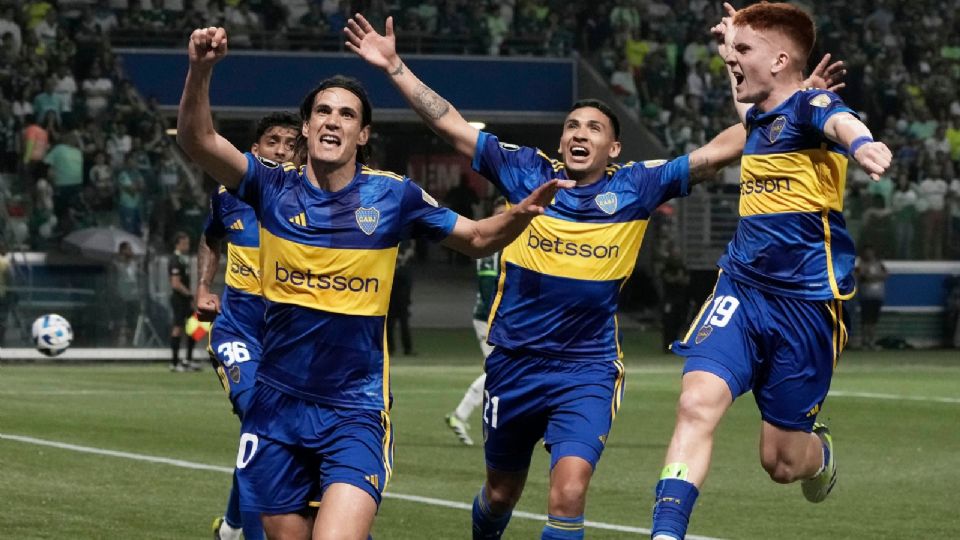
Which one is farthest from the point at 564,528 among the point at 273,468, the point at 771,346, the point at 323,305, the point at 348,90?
the point at 348,90

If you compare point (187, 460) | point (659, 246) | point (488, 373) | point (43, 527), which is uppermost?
point (488, 373)

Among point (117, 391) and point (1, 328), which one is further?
point (1, 328)

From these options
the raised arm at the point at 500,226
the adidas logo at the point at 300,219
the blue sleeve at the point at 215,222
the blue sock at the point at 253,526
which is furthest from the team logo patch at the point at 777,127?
the blue sleeve at the point at 215,222

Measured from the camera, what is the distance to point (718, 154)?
924 cm

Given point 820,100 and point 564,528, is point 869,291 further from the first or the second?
point 820,100

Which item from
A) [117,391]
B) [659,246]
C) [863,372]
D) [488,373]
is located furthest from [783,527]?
[659,246]

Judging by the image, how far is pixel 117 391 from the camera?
22266 mm

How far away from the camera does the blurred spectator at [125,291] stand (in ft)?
95.3

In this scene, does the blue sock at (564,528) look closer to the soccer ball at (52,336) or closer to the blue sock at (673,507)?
the blue sock at (673,507)

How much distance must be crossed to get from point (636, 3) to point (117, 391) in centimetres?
2260

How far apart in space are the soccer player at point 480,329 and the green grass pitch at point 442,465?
244mm

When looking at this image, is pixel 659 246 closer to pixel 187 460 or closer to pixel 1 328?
pixel 1 328

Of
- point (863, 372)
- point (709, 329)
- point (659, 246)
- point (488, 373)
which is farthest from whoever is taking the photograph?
point (659, 246)

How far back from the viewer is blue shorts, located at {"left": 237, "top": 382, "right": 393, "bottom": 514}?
23.6 feet
